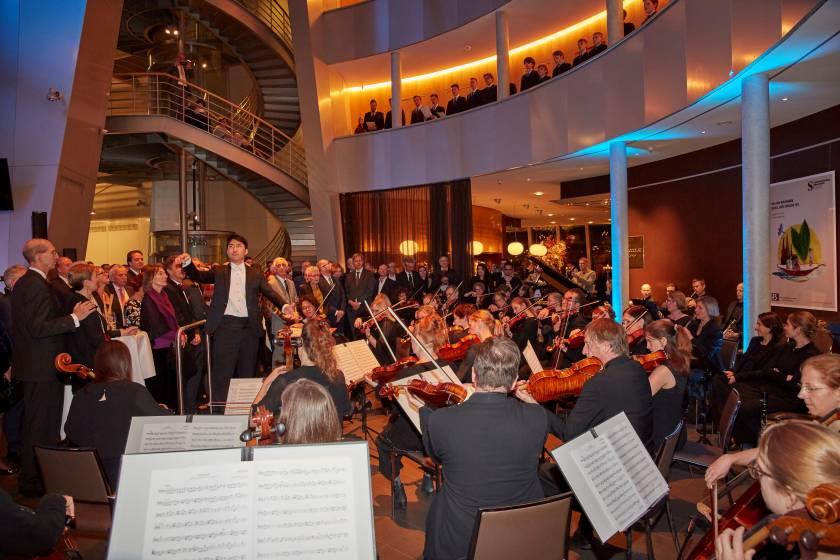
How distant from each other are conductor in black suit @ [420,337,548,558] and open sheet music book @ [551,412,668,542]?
0.16 meters

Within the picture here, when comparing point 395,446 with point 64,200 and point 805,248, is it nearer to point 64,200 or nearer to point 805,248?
point 805,248

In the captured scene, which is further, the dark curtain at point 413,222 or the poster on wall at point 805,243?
the dark curtain at point 413,222

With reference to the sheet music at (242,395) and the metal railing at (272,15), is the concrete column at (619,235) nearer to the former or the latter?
the sheet music at (242,395)

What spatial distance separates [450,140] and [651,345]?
26.2ft

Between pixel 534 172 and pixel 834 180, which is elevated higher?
pixel 534 172

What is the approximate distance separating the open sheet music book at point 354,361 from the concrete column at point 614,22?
6.48m

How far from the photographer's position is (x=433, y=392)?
142 inches

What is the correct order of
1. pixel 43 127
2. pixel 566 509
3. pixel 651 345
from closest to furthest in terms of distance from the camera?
pixel 566 509
pixel 651 345
pixel 43 127

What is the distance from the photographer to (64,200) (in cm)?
870

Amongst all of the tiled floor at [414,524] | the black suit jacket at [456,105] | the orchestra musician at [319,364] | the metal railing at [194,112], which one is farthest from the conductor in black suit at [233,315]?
the black suit jacket at [456,105]

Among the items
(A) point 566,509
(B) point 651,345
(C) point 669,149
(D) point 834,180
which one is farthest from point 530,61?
(A) point 566,509

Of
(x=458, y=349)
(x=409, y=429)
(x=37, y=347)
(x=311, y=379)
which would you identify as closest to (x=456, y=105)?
(x=458, y=349)

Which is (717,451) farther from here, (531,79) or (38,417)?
(531,79)

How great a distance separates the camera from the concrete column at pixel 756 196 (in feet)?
20.1
